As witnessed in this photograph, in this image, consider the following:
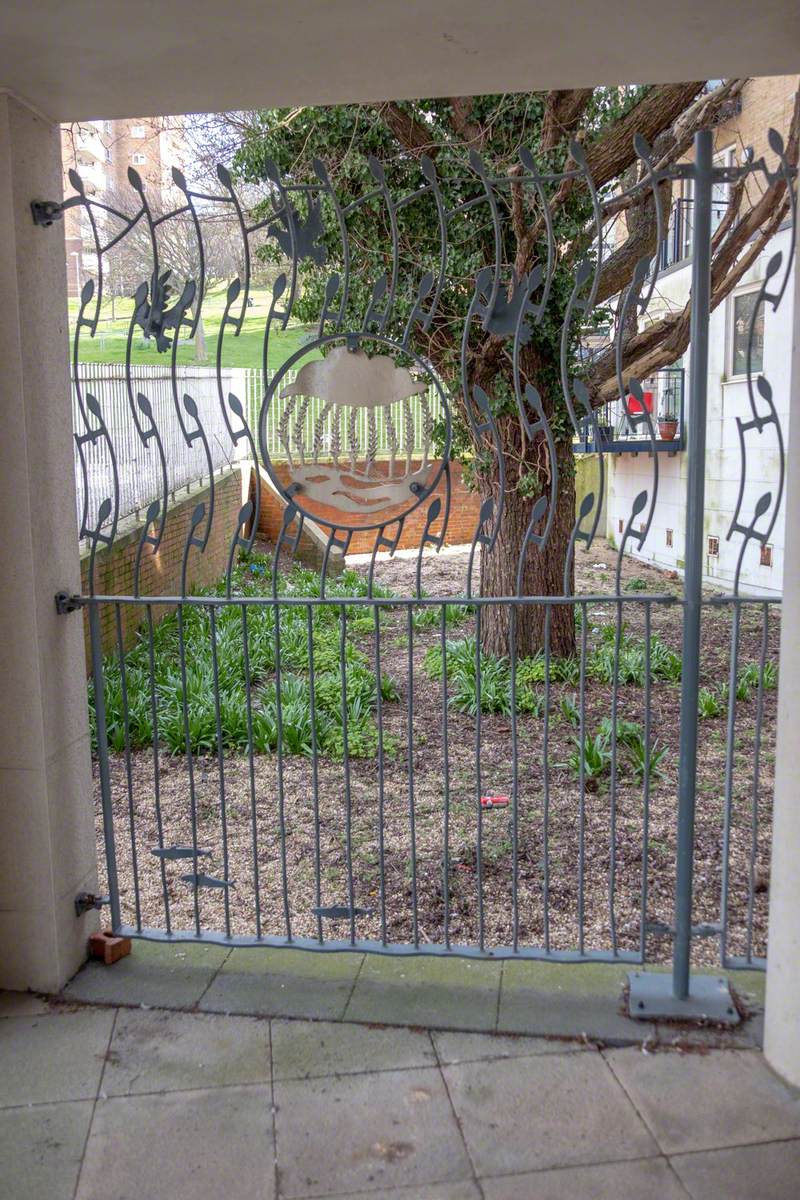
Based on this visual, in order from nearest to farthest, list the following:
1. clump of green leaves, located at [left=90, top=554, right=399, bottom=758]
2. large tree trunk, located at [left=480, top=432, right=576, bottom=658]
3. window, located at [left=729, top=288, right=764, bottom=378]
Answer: clump of green leaves, located at [left=90, top=554, right=399, bottom=758], large tree trunk, located at [left=480, top=432, right=576, bottom=658], window, located at [left=729, top=288, right=764, bottom=378]

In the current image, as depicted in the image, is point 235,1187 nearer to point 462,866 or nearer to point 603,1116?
point 603,1116

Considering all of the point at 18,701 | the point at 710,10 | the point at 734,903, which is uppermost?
the point at 710,10

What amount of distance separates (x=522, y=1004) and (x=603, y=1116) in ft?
1.94

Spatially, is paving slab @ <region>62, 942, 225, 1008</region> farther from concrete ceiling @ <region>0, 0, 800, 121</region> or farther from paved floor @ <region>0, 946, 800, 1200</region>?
concrete ceiling @ <region>0, 0, 800, 121</region>

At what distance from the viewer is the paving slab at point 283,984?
3.40 metres

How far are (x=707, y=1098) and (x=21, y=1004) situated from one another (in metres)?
2.28

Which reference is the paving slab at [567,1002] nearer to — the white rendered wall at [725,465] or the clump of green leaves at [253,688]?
the clump of green leaves at [253,688]

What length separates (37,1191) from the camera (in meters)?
2.57

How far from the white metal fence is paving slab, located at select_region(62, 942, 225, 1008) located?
108 inches

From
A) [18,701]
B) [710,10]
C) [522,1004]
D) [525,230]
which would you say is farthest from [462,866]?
[525,230]

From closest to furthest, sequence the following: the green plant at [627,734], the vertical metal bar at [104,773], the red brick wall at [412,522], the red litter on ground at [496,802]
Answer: the vertical metal bar at [104,773] → the red litter on ground at [496,802] → the green plant at [627,734] → the red brick wall at [412,522]

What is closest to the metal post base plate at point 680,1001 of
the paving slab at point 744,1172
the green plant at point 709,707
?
the paving slab at point 744,1172

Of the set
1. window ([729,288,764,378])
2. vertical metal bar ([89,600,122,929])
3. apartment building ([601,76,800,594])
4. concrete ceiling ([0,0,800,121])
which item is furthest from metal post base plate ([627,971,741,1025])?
window ([729,288,764,378])

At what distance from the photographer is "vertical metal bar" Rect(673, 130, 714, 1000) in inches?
119
